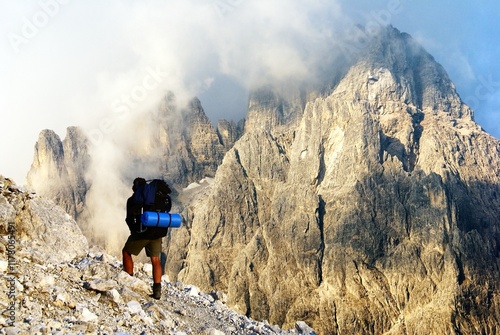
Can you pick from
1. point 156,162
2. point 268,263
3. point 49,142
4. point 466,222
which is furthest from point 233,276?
point 49,142

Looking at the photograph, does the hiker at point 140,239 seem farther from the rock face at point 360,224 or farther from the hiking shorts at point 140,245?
the rock face at point 360,224

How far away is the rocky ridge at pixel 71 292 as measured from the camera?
25.8 feet

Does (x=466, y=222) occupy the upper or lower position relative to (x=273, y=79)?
lower

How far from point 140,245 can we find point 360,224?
324 ft

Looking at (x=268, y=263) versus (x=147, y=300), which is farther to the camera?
(x=268, y=263)

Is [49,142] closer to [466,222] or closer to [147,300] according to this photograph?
[466,222]

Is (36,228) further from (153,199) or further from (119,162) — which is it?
(119,162)

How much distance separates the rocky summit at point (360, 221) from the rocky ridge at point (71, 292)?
87.3 m

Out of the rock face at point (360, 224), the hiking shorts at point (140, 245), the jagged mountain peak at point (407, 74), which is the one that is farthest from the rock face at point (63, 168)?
the hiking shorts at point (140, 245)

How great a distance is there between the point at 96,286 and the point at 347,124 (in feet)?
380

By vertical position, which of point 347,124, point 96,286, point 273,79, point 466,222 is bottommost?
point 96,286

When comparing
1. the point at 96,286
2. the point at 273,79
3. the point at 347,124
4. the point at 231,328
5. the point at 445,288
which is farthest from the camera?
the point at 273,79

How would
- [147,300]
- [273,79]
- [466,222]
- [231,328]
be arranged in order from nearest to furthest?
[147,300]
[231,328]
[466,222]
[273,79]

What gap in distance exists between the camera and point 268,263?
109 meters
